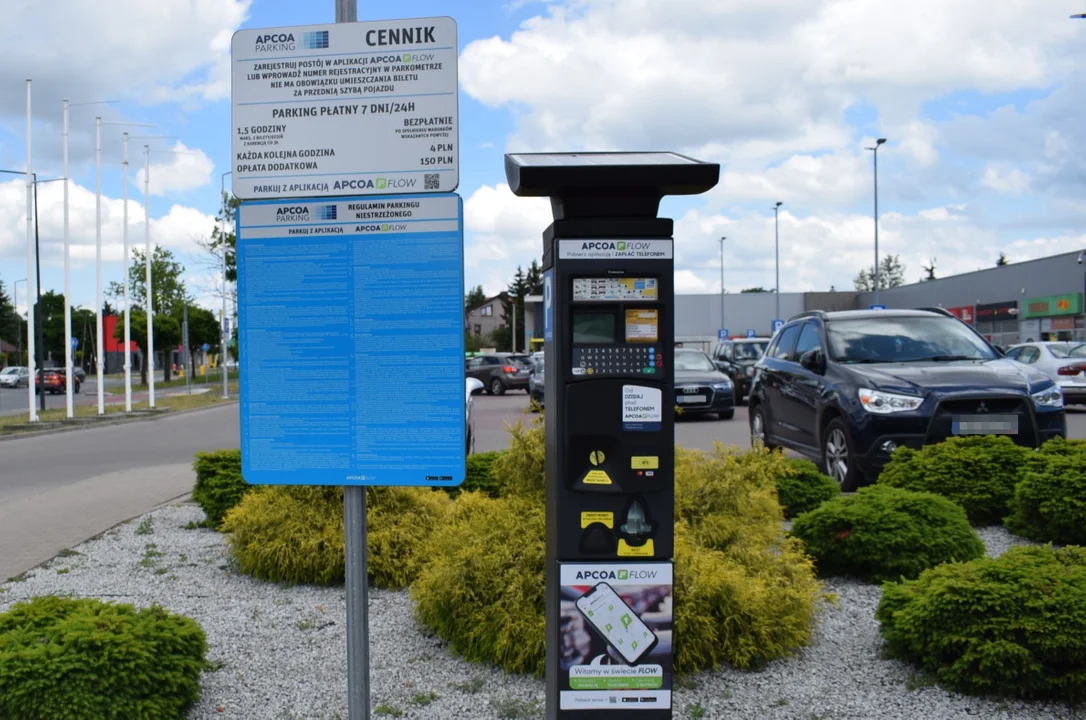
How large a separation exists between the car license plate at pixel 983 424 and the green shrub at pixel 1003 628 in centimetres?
425

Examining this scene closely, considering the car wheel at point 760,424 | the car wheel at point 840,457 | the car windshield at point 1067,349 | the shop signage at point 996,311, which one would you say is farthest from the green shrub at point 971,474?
the shop signage at point 996,311

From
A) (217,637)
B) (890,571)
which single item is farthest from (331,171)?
(890,571)

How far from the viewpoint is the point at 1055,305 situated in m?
42.3

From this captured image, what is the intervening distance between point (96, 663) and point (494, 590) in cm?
161

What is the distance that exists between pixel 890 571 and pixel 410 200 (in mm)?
3697

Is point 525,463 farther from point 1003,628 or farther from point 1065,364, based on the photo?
point 1065,364

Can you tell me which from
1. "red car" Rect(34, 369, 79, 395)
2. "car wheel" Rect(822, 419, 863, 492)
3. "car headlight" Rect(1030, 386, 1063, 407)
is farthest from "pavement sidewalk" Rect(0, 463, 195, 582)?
"red car" Rect(34, 369, 79, 395)

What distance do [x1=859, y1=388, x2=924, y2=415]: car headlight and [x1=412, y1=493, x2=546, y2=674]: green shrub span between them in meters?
4.77

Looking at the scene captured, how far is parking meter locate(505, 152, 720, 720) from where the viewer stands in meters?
3.03

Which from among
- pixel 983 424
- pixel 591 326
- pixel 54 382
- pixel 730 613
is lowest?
pixel 54 382

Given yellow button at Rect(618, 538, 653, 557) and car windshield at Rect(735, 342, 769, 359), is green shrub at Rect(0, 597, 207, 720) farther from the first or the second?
car windshield at Rect(735, 342, 769, 359)

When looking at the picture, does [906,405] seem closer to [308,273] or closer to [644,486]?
[644,486]

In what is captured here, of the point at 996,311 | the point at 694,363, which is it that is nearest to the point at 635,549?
the point at 694,363

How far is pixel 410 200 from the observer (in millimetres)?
2895
